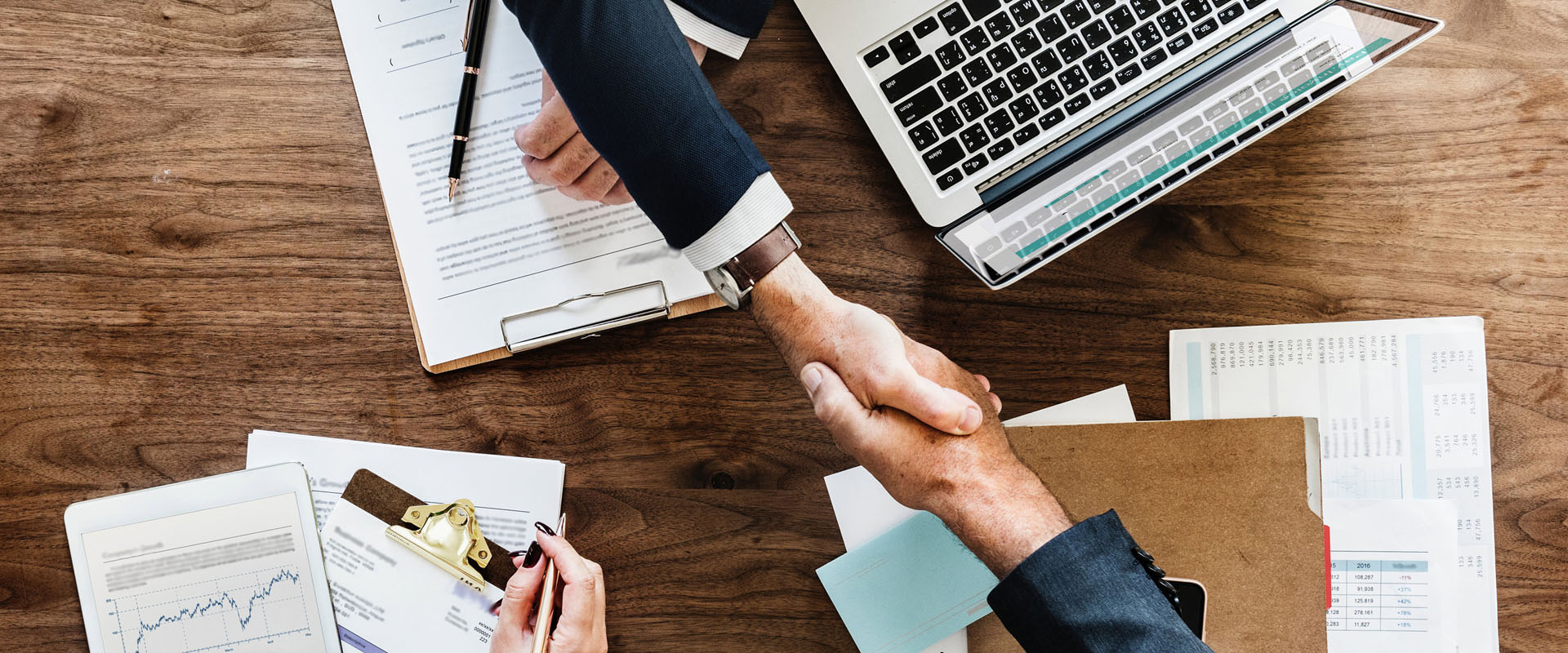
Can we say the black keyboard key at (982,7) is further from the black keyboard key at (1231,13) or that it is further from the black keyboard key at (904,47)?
the black keyboard key at (1231,13)

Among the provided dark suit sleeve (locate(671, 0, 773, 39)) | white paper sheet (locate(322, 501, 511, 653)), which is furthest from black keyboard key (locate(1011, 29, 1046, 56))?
white paper sheet (locate(322, 501, 511, 653))

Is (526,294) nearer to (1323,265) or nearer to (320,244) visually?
(320,244)

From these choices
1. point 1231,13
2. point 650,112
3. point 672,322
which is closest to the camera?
point 650,112

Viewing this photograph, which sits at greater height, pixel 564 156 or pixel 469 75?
pixel 469 75

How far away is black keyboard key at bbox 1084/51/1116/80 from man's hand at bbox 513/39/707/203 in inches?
15.0

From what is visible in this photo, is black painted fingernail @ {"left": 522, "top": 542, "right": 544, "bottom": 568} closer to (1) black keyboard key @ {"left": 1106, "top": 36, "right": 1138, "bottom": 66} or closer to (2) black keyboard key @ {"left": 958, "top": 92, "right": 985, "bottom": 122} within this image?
(2) black keyboard key @ {"left": 958, "top": 92, "right": 985, "bottom": 122}

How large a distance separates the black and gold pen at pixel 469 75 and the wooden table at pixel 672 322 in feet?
0.35

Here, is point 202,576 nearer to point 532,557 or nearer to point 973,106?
point 532,557

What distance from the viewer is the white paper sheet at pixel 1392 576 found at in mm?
930

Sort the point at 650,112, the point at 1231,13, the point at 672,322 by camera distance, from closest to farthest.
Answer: the point at 650,112 < the point at 1231,13 < the point at 672,322

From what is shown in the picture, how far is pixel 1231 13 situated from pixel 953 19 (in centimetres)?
26

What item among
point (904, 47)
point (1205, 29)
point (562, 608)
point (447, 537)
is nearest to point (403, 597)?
point (447, 537)

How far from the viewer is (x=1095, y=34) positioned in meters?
0.86

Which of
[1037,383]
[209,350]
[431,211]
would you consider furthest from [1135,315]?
[209,350]
